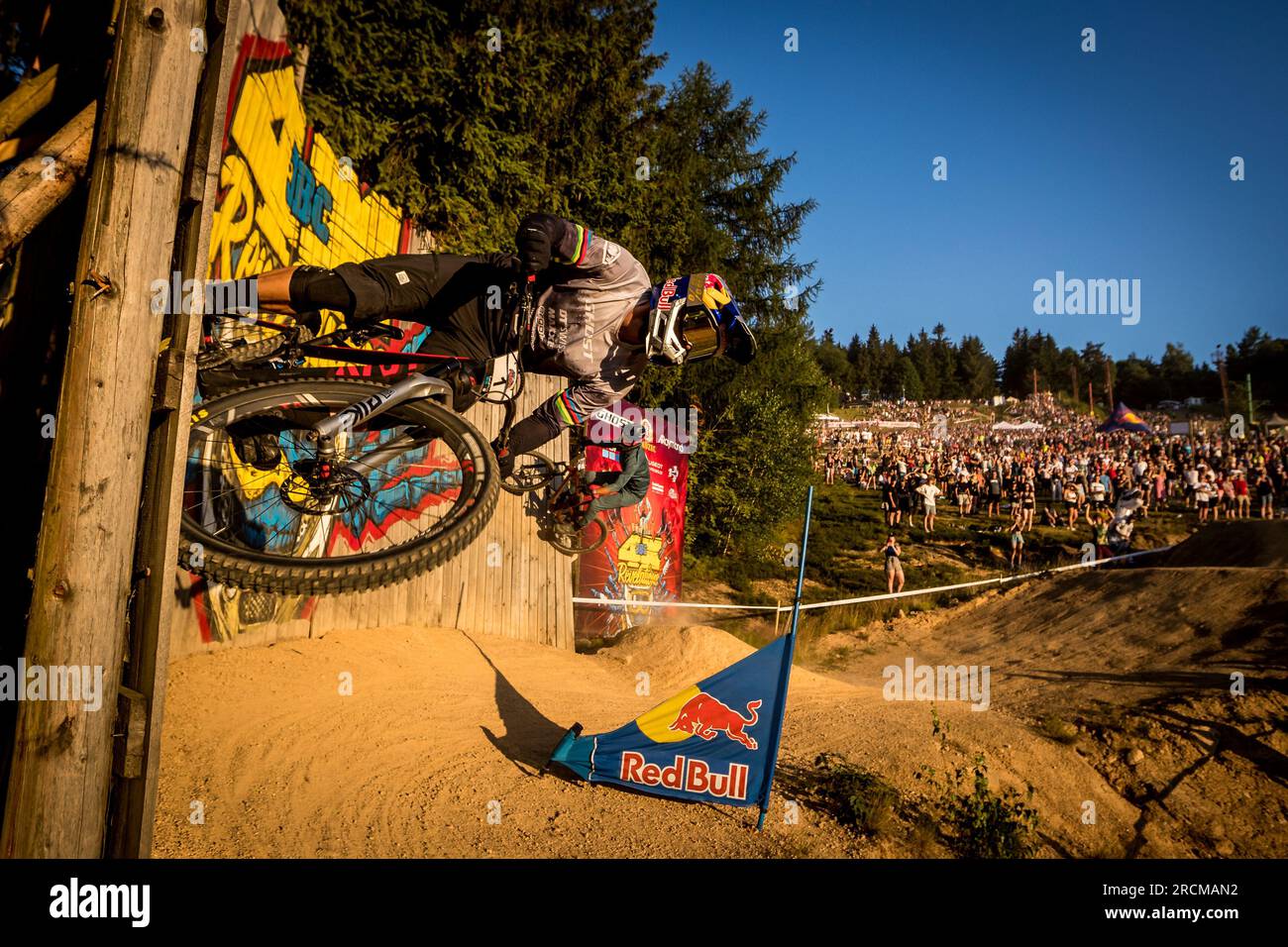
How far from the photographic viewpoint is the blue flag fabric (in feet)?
17.8

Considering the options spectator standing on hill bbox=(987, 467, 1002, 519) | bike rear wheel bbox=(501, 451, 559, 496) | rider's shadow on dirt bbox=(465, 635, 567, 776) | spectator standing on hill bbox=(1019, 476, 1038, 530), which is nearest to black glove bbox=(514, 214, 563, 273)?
bike rear wheel bbox=(501, 451, 559, 496)

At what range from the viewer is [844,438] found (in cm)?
4478

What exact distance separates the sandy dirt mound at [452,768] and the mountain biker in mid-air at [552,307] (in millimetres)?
2333

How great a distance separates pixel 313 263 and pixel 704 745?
621cm

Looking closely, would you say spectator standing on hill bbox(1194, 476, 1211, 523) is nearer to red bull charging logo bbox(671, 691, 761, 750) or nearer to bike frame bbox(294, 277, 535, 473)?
red bull charging logo bbox(671, 691, 761, 750)

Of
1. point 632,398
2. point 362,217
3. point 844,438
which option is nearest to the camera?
point 362,217

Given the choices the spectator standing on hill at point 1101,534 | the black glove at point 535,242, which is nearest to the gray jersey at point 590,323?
the black glove at point 535,242

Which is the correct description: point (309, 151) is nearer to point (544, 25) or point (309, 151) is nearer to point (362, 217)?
point (362, 217)

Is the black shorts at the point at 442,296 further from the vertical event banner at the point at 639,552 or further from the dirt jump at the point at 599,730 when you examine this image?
the vertical event banner at the point at 639,552

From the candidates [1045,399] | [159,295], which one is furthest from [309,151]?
[1045,399]

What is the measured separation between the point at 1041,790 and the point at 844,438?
39954mm

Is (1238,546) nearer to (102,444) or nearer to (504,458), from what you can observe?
(504,458)

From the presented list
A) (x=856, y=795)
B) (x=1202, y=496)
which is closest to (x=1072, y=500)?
(x=1202, y=496)

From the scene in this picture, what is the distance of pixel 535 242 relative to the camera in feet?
13.1
